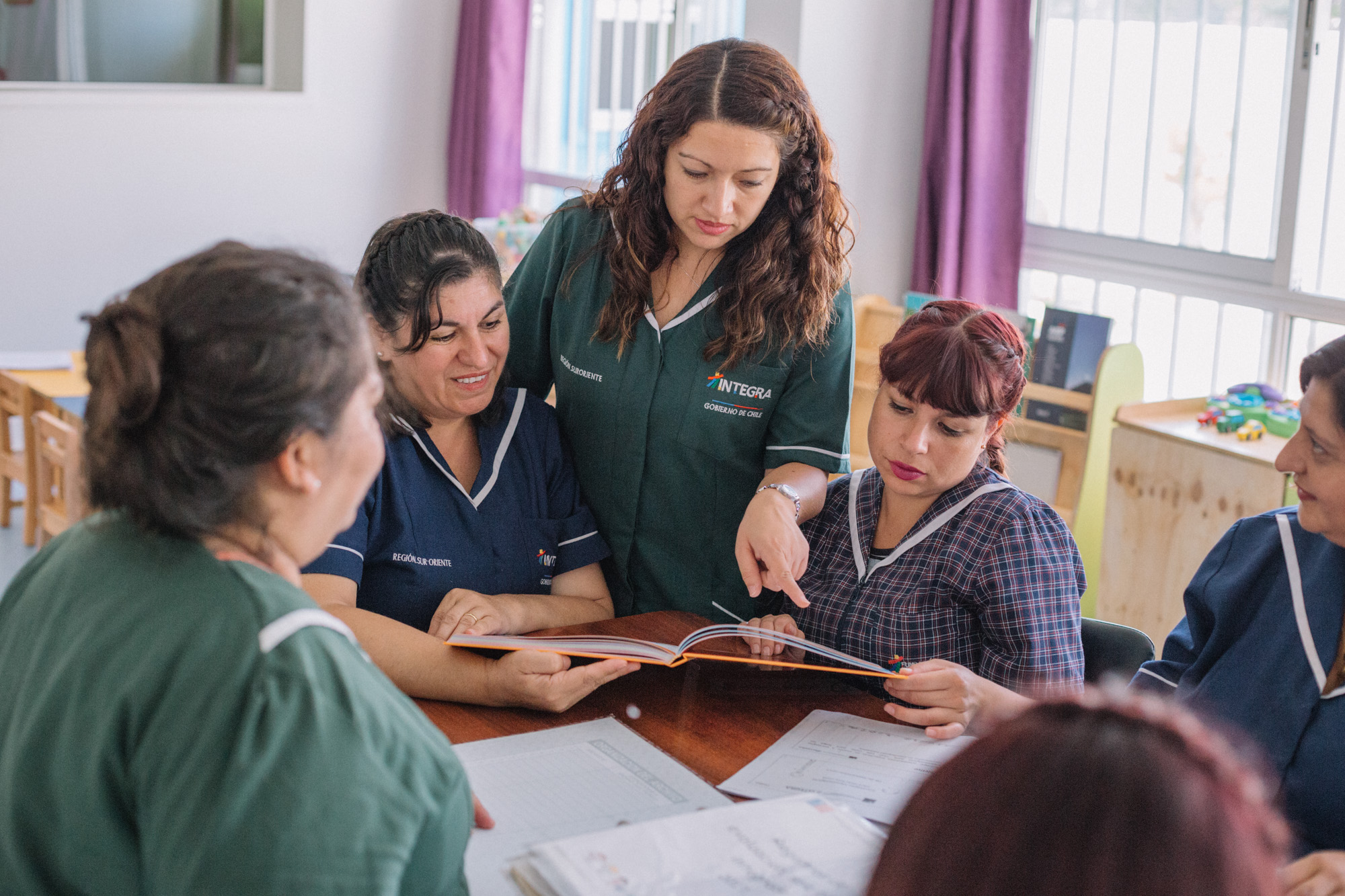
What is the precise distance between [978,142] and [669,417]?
247 centimetres

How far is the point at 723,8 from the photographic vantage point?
471cm

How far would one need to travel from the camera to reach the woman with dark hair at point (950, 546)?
1.61 meters

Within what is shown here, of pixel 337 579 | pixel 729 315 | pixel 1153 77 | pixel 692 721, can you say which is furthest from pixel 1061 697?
pixel 1153 77

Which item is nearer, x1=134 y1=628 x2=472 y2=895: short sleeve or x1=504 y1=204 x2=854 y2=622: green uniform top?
x1=134 y1=628 x2=472 y2=895: short sleeve

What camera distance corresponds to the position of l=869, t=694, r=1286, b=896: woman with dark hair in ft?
1.84

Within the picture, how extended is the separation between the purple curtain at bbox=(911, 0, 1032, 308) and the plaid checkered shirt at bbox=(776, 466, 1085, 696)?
7.69 feet

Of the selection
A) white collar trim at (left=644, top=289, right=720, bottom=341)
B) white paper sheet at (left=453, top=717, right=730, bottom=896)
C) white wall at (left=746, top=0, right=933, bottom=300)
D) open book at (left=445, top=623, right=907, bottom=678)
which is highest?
white wall at (left=746, top=0, right=933, bottom=300)

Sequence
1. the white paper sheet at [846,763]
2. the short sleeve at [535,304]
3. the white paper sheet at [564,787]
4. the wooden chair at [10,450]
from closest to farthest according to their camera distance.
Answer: the white paper sheet at [564,787] < the white paper sheet at [846,763] < the short sleeve at [535,304] < the wooden chair at [10,450]

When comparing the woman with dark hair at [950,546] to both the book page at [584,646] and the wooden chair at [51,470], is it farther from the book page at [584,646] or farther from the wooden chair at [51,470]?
the wooden chair at [51,470]

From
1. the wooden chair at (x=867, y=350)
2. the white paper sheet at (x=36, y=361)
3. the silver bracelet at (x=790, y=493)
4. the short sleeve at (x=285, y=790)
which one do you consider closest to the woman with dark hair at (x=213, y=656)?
the short sleeve at (x=285, y=790)

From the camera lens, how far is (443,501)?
1.69 m

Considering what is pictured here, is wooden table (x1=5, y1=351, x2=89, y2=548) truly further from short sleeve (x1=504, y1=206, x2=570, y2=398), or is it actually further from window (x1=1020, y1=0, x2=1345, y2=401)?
window (x1=1020, y1=0, x2=1345, y2=401)

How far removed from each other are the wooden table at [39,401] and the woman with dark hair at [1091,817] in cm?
383

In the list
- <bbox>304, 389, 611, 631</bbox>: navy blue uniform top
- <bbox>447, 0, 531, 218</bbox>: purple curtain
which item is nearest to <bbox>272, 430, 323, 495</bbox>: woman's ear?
<bbox>304, 389, 611, 631</bbox>: navy blue uniform top
